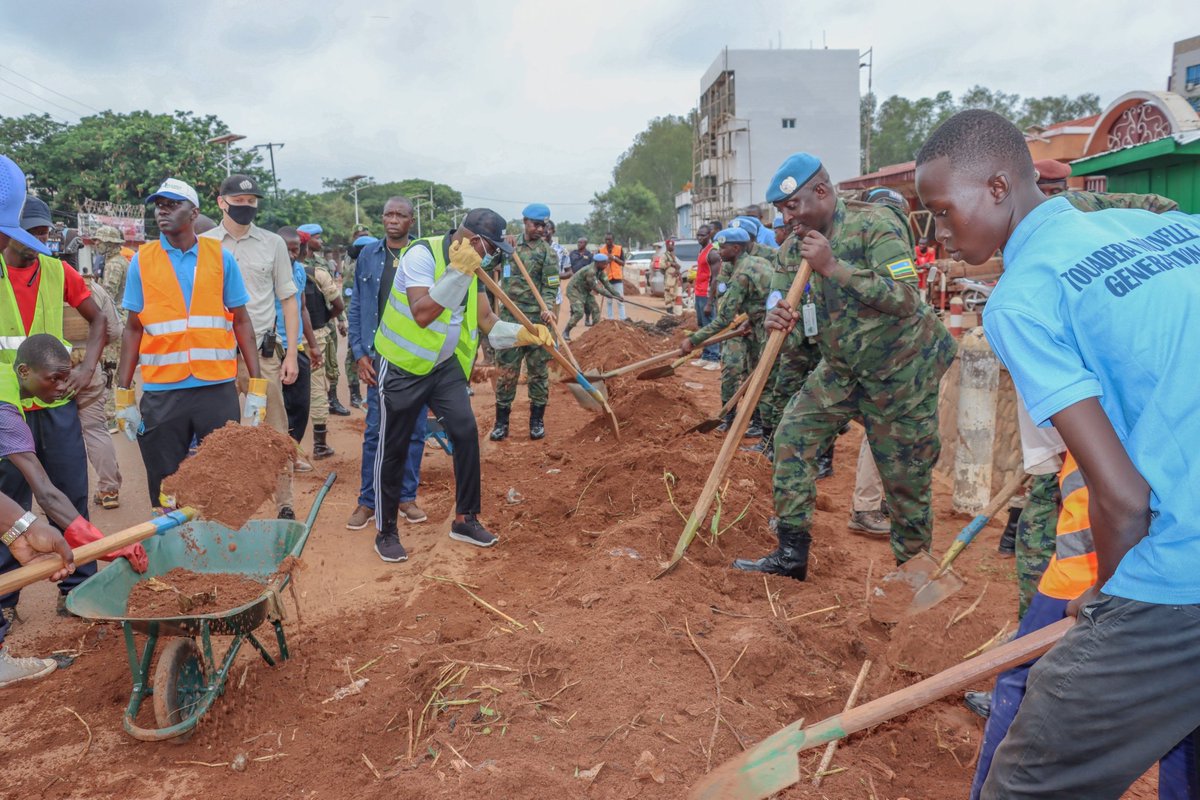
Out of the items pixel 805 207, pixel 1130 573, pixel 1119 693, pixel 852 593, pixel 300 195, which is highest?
pixel 300 195

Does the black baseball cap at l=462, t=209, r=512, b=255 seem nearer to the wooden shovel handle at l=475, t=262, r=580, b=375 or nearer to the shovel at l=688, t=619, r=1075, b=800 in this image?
the wooden shovel handle at l=475, t=262, r=580, b=375

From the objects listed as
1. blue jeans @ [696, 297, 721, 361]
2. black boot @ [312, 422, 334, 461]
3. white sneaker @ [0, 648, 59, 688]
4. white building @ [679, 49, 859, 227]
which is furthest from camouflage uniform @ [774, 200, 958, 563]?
white building @ [679, 49, 859, 227]

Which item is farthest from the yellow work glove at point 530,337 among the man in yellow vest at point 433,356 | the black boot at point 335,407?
the black boot at point 335,407

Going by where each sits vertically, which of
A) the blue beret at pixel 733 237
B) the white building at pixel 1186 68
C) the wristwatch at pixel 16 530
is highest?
the white building at pixel 1186 68

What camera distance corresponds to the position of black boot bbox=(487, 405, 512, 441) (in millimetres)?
8086

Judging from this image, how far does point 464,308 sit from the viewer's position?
4.92m

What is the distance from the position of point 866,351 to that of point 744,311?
3693mm

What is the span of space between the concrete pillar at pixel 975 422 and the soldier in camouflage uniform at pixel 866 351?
5.36 feet

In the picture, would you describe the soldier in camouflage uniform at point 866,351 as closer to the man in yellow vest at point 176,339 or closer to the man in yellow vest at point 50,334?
the man in yellow vest at point 176,339

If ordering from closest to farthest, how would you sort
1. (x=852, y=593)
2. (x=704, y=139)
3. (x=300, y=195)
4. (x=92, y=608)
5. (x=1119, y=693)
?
(x=1119, y=693), (x=92, y=608), (x=852, y=593), (x=300, y=195), (x=704, y=139)

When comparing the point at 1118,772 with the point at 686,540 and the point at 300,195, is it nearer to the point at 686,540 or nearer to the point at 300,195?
the point at 686,540

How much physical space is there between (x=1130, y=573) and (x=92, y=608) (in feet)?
11.0

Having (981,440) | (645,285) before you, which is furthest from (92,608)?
(645,285)

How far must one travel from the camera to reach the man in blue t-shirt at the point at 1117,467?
57.9 inches
